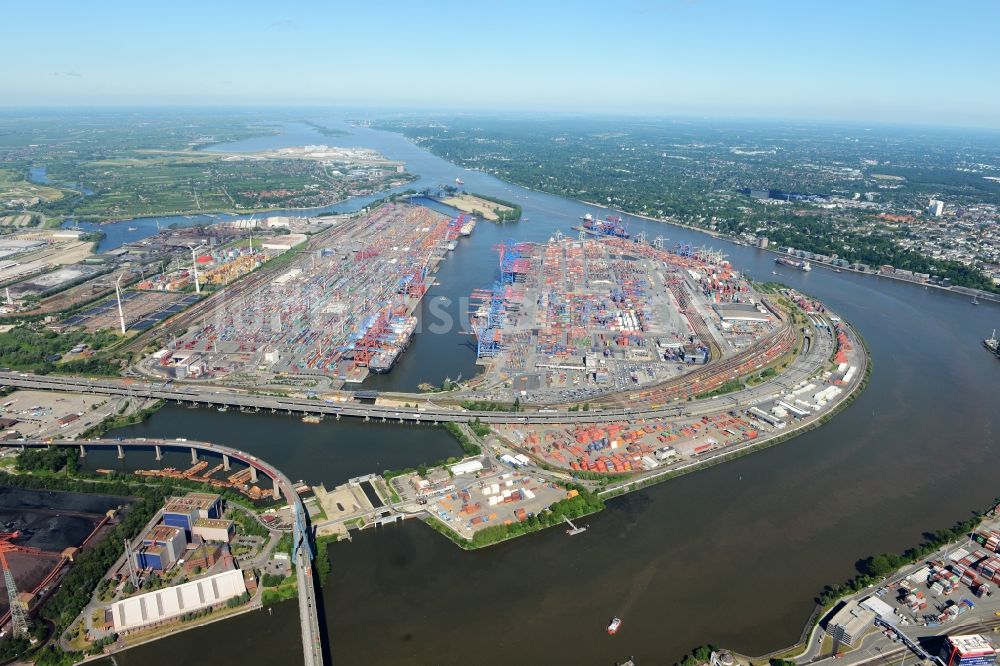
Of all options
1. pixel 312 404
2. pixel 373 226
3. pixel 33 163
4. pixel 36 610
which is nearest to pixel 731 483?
pixel 312 404

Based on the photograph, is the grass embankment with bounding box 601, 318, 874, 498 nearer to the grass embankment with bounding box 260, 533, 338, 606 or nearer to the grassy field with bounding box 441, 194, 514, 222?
the grass embankment with bounding box 260, 533, 338, 606

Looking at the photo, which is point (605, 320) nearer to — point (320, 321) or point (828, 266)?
point (320, 321)

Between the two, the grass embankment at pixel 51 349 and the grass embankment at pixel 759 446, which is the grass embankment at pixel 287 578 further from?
the grass embankment at pixel 51 349

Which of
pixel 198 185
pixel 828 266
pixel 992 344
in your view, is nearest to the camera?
pixel 992 344

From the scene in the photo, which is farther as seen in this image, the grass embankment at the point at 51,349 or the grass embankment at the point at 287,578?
the grass embankment at the point at 51,349

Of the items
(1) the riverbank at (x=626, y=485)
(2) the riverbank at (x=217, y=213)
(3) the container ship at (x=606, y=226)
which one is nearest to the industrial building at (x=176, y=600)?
(1) the riverbank at (x=626, y=485)

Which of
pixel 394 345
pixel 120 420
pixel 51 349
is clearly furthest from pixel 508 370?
pixel 51 349
